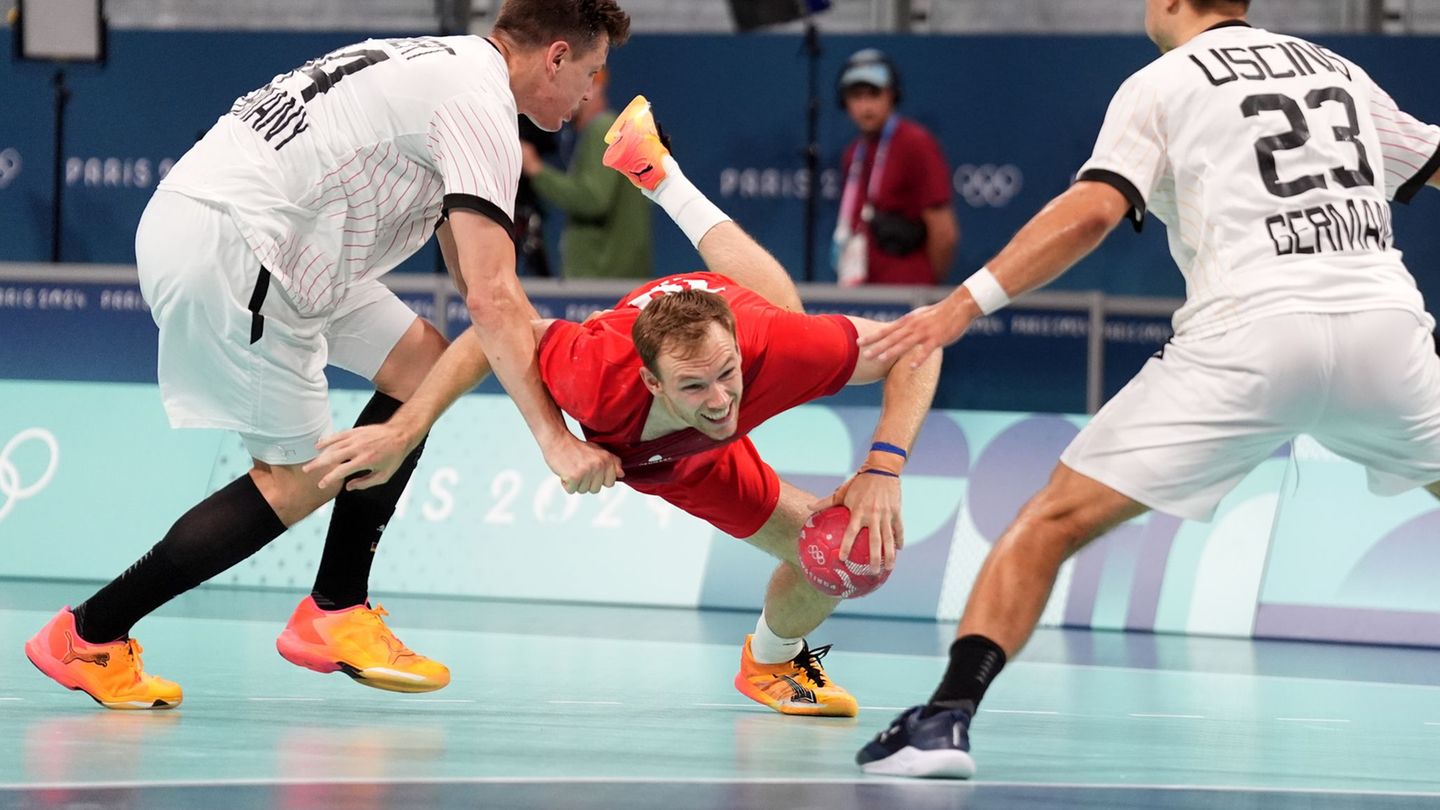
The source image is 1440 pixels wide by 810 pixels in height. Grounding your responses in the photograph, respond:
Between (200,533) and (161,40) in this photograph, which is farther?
(161,40)

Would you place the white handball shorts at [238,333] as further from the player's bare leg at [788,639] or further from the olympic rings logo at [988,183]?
the olympic rings logo at [988,183]

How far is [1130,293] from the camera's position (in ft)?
37.0

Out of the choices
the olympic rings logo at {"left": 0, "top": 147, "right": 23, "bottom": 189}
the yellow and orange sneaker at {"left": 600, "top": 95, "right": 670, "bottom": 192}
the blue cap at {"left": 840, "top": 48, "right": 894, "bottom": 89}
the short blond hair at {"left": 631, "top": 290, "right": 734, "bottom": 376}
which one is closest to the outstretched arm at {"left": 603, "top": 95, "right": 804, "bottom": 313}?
the yellow and orange sneaker at {"left": 600, "top": 95, "right": 670, "bottom": 192}

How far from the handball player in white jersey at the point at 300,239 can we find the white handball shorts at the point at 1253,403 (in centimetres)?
139

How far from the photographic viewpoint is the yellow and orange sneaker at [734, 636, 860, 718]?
530cm

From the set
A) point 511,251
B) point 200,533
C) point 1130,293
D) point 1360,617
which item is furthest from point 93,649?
point 1130,293

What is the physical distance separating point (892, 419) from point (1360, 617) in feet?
12.6

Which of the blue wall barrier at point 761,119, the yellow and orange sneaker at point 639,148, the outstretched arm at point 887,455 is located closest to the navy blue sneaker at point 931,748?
the outstretched arm at point 887,455

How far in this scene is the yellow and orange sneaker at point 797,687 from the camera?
530 cm

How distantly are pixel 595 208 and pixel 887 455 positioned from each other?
19.0ft

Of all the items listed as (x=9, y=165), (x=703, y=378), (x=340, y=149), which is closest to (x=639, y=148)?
(x=340, y=149)

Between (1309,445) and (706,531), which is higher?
(1309,445)

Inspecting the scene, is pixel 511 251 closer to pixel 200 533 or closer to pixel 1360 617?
pixel 200 533

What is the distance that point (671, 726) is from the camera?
4.98 meters
